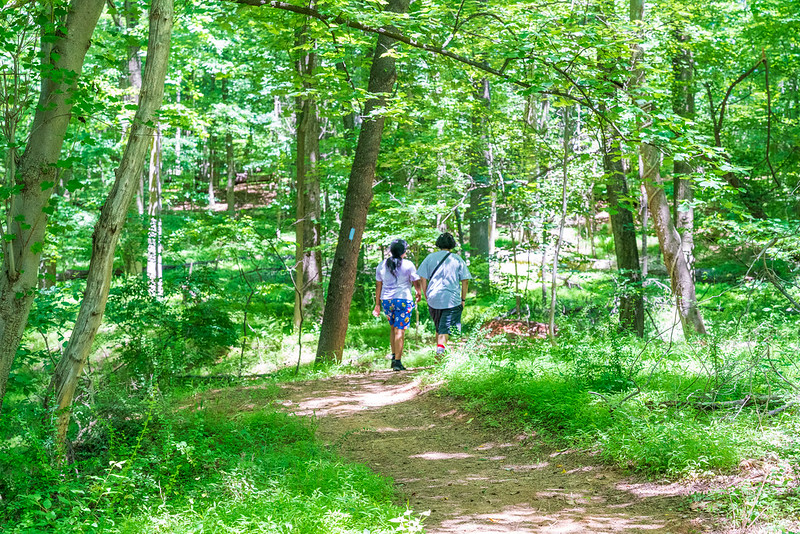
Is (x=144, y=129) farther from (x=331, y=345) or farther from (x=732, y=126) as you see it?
(x=732, y=126)

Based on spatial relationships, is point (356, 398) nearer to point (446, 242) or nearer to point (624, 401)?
point (446, 242)

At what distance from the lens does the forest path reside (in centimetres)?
409

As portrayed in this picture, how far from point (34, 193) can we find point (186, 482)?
2.66 m

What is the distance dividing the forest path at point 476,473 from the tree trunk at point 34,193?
2.87 meters

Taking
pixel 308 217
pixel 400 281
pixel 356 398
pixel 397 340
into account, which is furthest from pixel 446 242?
pixel 308 217

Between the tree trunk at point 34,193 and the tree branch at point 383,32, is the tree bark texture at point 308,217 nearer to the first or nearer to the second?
the tree branch at point 383,32

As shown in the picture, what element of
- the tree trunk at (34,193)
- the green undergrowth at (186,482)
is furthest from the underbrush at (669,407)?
the tree trunk at (34,193)

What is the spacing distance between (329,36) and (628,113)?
155 inches

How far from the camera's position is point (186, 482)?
4664 mm

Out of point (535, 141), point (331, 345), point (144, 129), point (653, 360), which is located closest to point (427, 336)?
point (331, 345)

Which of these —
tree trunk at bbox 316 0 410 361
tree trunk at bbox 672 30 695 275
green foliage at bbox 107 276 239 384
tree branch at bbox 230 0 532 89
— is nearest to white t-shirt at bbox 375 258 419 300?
tree trunk at bbox 316 0 410 361

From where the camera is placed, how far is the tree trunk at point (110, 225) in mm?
4699

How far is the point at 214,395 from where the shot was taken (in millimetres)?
7539

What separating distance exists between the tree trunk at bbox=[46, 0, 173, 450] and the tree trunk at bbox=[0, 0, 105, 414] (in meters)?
0.58
